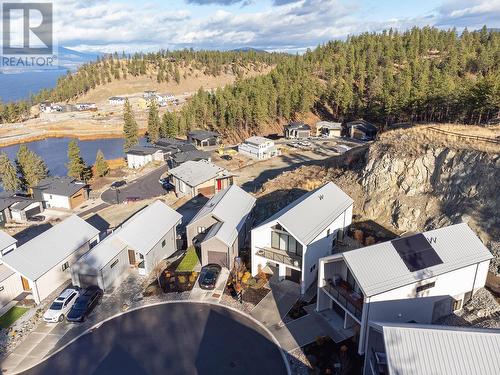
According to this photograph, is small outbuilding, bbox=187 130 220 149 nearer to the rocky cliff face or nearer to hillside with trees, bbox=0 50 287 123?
the rocky cliff face

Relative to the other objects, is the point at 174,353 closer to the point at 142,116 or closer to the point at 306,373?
the point at 306,373

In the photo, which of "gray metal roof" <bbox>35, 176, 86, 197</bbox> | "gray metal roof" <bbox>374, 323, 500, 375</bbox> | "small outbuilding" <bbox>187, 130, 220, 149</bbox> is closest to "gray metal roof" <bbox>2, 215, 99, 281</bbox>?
"gray metal roof" <bbox>35, 176, 86, 197</bbox>

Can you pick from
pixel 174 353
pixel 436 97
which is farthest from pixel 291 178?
pixel 436 97

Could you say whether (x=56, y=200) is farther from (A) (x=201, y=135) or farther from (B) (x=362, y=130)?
(B) (x=362, y=130)

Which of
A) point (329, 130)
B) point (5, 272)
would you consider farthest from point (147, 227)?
point (329, 130)

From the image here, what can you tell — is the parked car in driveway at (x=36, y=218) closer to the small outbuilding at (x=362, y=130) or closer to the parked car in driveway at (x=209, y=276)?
the parked car in driveway at (x=209, y=276)

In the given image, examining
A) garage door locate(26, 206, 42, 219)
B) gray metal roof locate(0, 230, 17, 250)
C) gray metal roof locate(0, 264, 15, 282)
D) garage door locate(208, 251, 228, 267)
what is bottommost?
garage door locate(26, 206, 42, 219)
